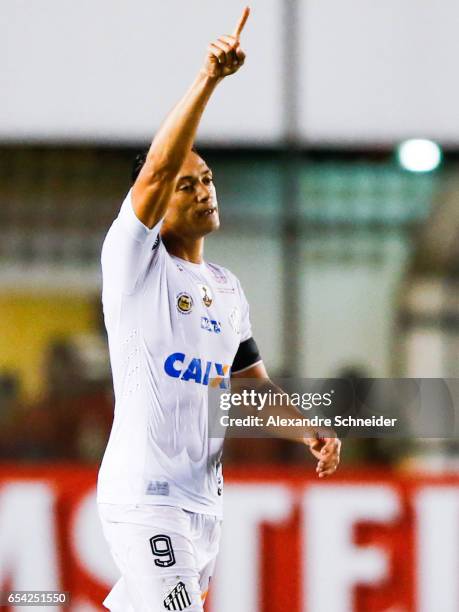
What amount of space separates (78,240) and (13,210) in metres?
0.29

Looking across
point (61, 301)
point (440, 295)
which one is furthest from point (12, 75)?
point (440, 295)

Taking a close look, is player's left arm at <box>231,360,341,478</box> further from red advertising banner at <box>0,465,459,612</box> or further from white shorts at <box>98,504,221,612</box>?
red advertising banner at <box>0,465,459,612</box>

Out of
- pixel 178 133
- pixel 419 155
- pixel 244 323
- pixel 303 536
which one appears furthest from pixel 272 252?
pixel 178 133

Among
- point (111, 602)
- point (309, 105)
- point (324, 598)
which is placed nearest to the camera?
point (111, 602)

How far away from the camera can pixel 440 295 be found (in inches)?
184

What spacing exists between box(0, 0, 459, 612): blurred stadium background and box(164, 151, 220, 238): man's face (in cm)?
164

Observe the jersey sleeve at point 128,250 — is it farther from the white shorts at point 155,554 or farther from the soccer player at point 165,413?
the white shorts at point 155,554

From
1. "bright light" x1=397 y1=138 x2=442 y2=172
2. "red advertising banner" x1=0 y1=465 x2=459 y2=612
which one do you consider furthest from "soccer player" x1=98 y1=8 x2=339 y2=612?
"bright light" x1=397 y1=138 x2=442 y2=172

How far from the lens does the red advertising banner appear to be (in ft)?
14.5

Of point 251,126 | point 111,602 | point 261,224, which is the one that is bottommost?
point 111,602

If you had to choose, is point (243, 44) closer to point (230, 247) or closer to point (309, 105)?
point (309, 105)

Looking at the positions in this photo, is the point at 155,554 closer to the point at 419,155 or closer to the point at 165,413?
the point at 165,413

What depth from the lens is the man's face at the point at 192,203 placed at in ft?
9.40

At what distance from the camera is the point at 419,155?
4.83 meters
